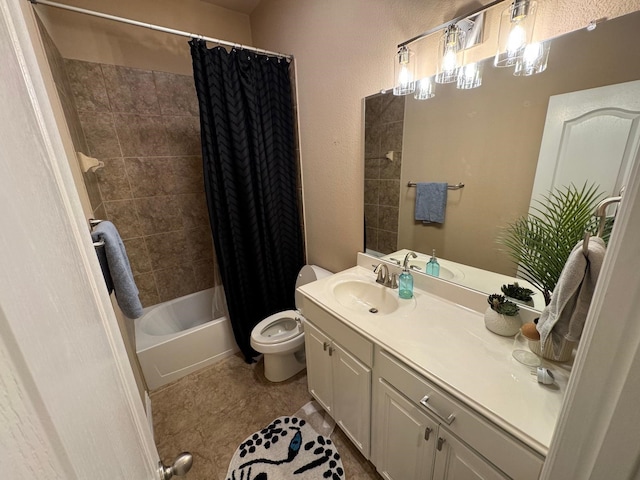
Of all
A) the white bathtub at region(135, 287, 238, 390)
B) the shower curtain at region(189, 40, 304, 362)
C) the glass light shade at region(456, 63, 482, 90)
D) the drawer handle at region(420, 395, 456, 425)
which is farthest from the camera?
the white bathtub at region(135, 287, 238, 390)

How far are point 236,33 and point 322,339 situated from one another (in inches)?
93.5

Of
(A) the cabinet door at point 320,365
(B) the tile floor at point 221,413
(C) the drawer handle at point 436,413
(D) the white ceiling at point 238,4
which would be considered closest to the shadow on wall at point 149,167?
(D) the white ceiling at point 238,4

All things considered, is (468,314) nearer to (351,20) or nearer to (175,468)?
(175,468)

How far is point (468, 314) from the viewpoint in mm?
1149

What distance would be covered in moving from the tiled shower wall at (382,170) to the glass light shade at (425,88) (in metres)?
0.09

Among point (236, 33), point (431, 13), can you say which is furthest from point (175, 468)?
point (236, 33)

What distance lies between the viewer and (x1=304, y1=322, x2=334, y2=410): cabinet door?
1371mm

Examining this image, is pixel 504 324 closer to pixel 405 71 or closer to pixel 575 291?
pixel 575 291

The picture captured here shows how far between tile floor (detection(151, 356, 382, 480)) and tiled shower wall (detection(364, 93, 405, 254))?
1110mm

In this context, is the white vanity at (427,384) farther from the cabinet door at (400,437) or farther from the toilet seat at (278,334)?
the toilet seat at (278,334)

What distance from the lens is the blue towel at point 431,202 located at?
4.18 ft

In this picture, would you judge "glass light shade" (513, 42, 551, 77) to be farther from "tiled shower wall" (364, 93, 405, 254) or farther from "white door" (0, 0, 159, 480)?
"white door" (0, 0, 159, 480)

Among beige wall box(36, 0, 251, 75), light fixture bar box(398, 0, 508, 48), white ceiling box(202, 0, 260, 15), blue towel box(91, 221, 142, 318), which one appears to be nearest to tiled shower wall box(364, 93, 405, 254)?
light fixture bar box(398, 0, 508, 48)

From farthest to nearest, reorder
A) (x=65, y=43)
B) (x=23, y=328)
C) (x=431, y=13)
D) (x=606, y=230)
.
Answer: (x=65, y=43) → (x=431, y=13) → (x=606, y=230) → (x=23, y=328)
